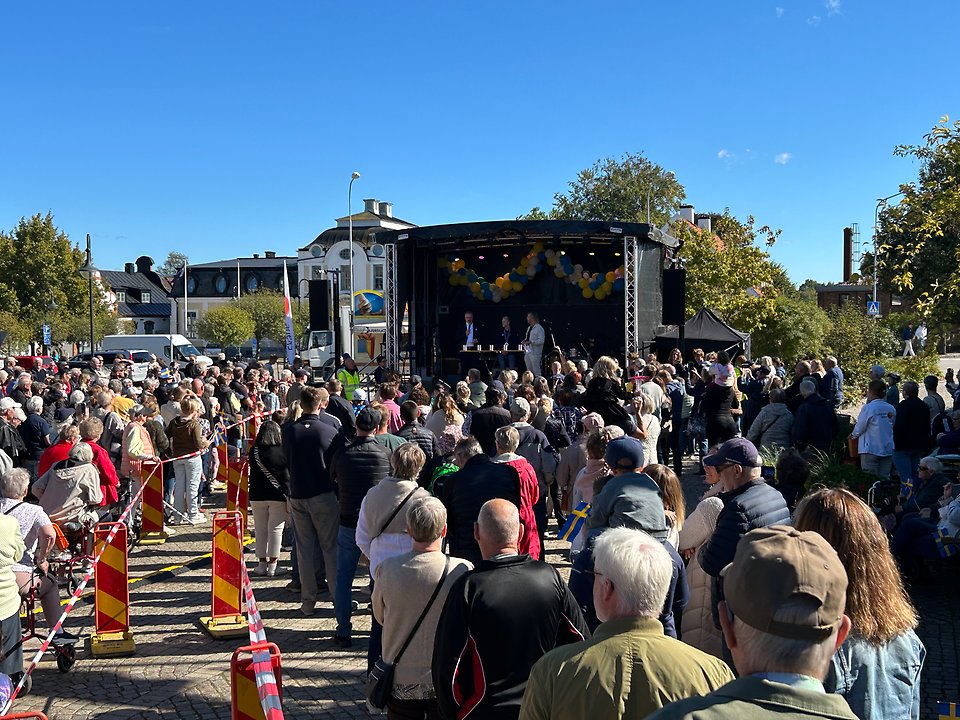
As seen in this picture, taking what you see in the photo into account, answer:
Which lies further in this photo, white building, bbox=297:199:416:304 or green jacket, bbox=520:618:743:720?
white building, bbox=297:199:416:304

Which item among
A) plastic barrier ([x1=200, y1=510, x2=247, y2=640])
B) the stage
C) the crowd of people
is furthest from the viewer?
the stage

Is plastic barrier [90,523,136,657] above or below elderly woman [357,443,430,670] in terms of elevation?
below

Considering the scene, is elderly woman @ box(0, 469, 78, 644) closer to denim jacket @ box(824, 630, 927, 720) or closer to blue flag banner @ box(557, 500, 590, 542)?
blue flag banner @ box(557, 500, 590, 542)

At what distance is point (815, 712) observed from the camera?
1.81 meters

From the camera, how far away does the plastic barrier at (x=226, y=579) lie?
7004 millimetres

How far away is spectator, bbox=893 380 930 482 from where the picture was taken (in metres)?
10.7

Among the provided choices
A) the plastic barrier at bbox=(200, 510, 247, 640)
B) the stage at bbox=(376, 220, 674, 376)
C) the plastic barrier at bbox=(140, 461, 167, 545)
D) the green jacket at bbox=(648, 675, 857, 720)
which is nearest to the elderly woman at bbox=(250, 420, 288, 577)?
the plastic barrier at bbox=(200, 510, 247, 640)

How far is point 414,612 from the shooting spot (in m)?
4.15

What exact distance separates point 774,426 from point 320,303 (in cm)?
1455

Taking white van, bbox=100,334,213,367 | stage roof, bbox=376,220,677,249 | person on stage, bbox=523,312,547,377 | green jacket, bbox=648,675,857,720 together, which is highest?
stage roof, bbox=376,220,677,249

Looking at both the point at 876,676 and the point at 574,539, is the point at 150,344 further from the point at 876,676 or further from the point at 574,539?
the point at 876,676

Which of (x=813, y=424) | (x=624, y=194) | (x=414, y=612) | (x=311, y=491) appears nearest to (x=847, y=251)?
(x=624, y=194)

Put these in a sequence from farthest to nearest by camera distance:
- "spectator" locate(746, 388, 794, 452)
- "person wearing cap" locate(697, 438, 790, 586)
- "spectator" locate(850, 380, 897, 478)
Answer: "spectator" locate(746, 388, 794, 452) < "spectator" locate(850, 380, 897, 478) < "person wearing cap" locate(697, 438, 790, 586)

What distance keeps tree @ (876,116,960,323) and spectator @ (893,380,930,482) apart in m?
0.99
